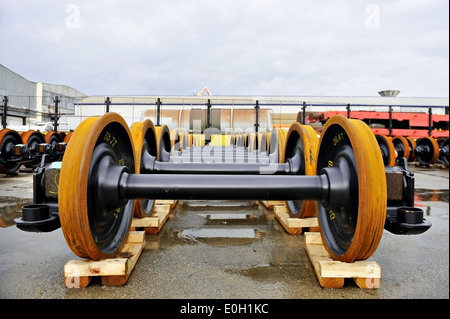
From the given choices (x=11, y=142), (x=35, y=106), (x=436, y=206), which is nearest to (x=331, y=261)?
(x=436, y=206)

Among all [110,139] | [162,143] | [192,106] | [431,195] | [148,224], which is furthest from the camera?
[192,106]

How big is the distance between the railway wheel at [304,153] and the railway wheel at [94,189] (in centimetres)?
150

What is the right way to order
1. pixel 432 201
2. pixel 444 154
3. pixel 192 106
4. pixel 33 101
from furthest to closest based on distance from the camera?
pixel 33 101 < pixel 192 106 < pixel 444 154 < pixel 432 201

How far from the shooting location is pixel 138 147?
2.67 metres

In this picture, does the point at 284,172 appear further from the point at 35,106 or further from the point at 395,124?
the point at 35,106

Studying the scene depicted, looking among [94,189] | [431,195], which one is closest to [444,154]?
[431,195]

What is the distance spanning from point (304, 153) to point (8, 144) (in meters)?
6.47

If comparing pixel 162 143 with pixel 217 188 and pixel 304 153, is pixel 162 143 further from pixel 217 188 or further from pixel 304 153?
pixel 217 188

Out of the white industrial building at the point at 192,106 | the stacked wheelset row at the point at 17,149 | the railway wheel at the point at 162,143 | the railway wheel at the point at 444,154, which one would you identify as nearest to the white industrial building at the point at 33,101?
the white industrial building at the point at 192,106

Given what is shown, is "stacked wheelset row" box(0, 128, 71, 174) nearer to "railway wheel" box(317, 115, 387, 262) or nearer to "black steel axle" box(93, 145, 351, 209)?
"black steel axle" box(93, 145, 351, 209)

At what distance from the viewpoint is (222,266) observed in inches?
87.1

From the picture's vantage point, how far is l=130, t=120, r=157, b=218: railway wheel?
2.66m

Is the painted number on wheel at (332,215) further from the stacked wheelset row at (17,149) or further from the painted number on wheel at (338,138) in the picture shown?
the stacked wheelset row at (17,149)

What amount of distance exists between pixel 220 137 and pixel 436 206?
6012 mm
